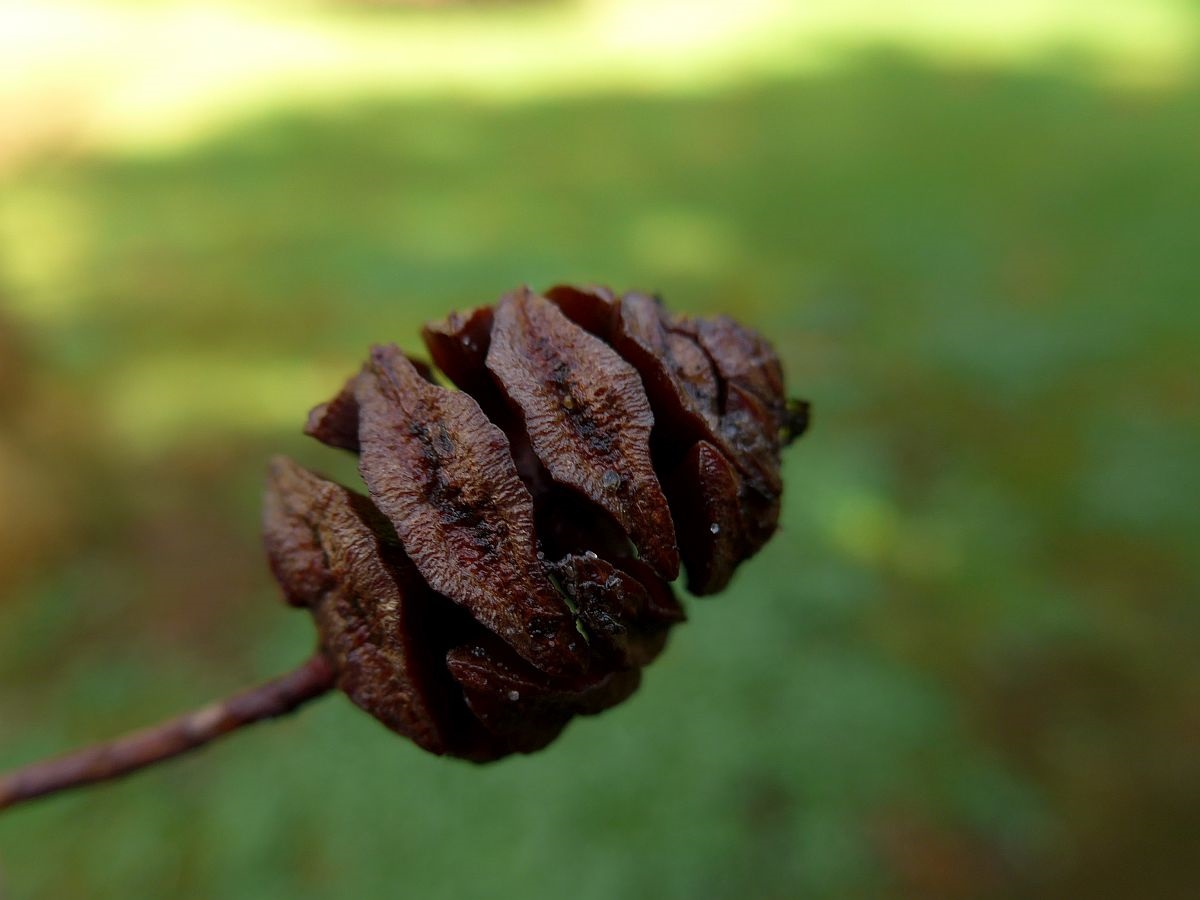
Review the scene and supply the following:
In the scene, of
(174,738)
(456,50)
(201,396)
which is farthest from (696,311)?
(174,738)

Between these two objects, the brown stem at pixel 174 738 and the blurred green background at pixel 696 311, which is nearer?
the brown stem at pixel 174 738

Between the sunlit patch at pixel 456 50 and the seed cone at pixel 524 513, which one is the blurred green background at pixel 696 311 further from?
the seed cone at pixel 524 513

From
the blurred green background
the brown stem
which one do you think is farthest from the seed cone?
the blurred green background

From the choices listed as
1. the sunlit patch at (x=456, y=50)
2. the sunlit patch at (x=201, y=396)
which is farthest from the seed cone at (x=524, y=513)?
the sunlit patch at (x=456, y=50)

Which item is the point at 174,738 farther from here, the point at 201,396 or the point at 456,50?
the point at 456,50

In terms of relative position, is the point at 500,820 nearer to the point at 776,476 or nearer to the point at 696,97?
the point at 776,476

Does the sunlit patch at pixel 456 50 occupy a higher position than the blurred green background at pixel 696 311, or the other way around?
the sunlit patch at pixel 456 50
